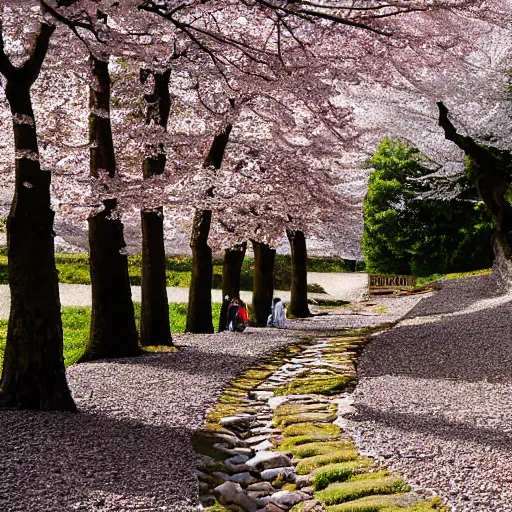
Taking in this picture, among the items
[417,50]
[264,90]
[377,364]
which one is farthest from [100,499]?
[264,90]

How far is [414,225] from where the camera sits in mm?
34344

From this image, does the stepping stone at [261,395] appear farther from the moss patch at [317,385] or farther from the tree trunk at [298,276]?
the tree trunk at [298,276]

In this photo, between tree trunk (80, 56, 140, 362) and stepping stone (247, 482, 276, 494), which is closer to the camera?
stepping stone (247, 482, 276, 494)

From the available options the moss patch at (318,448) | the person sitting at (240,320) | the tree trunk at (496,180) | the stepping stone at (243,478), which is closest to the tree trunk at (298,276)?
the tree trunk at (496,180)

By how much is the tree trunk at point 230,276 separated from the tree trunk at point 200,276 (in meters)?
1.65

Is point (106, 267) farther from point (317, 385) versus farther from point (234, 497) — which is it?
point (234, 497)

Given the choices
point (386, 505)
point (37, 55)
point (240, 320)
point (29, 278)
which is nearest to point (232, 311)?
point (240, 320)

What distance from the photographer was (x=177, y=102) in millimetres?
15648

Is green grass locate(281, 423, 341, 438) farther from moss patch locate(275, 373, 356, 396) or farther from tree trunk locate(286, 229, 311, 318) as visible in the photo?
tree trunk locate(286, 229, 311, 318)

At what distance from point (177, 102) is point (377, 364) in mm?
7287

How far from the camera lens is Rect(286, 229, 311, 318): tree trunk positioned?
2253cm

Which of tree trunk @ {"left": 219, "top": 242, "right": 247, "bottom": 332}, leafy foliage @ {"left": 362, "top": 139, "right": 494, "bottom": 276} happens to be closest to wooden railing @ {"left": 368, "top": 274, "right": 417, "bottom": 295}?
leafy foliage @ {"left": 362, "top": 139, "right": 494, "bottom": 276}

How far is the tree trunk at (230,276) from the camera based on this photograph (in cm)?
1770

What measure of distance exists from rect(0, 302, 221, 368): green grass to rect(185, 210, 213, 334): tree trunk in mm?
2373
